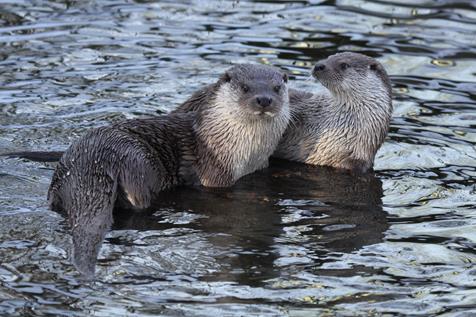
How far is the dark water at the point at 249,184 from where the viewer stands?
4891mm

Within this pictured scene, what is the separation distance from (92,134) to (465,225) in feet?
7.08

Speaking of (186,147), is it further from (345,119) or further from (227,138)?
(345,119)

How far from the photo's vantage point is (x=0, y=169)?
643 centimetres

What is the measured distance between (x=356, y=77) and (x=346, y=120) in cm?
29

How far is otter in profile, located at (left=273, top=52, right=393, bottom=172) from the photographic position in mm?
7027

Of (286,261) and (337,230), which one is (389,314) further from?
(337,230)

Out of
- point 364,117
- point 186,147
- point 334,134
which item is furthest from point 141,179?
point 364,117

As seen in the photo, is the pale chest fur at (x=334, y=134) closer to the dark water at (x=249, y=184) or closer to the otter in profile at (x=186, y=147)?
the dark water at (x=249, y=184)

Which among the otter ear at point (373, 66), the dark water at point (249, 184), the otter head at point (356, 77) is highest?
the otter ear at point (373, 66)

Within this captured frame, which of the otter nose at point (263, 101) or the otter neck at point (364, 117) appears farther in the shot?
the otter neck at point (364, 117)

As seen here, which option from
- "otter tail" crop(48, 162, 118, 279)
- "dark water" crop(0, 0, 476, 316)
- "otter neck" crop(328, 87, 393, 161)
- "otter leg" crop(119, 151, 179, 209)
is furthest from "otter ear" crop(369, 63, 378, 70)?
"otter tail" crop(48, 162, 118, 279)

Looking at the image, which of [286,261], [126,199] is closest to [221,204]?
[126,199]

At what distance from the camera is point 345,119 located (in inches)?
279

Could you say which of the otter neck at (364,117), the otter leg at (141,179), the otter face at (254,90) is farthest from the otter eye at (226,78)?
the otter neck at (364,117)
